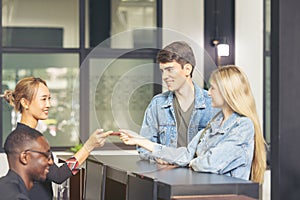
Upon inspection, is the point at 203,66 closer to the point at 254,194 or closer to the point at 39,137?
the point at 254,194

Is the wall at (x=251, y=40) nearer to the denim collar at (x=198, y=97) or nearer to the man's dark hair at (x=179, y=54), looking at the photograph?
the denim collar at (x=198, y=97)

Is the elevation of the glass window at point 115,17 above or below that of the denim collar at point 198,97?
above

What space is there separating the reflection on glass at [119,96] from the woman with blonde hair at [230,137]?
0.09 m

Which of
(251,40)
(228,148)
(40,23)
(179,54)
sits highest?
(40,23)

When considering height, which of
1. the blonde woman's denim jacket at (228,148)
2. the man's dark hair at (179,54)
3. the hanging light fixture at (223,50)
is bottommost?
the blonde woman's denim jacket at (228,148)

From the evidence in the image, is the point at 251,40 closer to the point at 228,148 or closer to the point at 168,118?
the point at 168,118

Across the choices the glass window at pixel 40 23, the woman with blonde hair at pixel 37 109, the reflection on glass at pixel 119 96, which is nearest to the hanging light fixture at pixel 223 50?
the glass window at pixel 40 23

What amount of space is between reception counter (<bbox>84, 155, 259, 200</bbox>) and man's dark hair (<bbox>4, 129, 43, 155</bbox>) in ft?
1.78

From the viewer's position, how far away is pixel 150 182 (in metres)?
2.88

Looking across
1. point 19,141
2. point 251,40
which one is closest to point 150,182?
point 19,141

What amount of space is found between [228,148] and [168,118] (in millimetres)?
378

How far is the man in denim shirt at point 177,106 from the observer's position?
3.15 meters

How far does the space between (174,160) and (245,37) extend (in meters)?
5.18

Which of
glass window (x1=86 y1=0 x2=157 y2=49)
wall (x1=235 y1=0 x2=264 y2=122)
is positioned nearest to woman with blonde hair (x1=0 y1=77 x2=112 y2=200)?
glass window (x1=86 y1=0 x2=157 y2=49)
